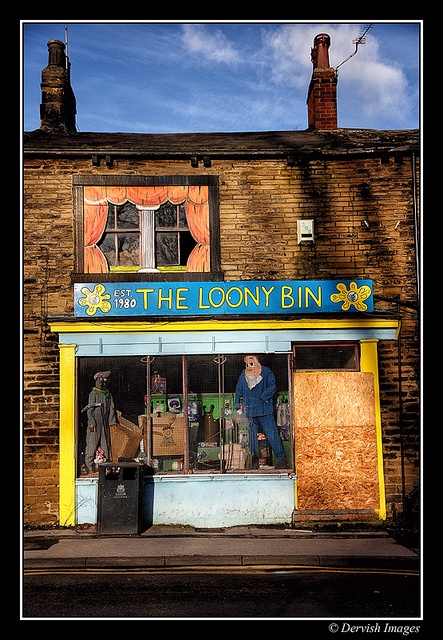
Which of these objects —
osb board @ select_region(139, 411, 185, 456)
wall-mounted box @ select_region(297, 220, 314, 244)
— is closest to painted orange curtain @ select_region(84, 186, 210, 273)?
wall-mounted box @ select_region(297, 220, 314, 244)

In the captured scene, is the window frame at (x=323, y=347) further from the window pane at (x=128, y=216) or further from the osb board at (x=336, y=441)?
the window pane at (x=128, y=216)

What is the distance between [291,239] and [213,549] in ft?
17.7

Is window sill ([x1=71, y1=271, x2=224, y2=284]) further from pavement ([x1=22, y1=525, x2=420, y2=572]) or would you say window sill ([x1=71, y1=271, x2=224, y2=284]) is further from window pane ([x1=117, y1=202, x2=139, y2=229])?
pavement ([x1=22, y1=525, x2=420, y2=572])

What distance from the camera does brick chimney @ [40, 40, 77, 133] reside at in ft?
42.6

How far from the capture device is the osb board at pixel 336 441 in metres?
10.0

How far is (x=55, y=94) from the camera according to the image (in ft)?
42.9

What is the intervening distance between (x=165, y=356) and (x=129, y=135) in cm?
538

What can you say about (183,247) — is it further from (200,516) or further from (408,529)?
(408,529)

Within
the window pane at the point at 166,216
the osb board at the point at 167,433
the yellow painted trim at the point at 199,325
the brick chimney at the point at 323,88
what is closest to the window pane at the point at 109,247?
the window pane at the point at 166,216

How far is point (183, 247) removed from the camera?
1062cm

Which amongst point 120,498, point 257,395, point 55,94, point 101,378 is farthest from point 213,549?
point 55,94

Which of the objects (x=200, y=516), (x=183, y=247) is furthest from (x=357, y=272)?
(x=200, y=516)

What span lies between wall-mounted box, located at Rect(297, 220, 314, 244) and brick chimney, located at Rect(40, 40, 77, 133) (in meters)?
5.89

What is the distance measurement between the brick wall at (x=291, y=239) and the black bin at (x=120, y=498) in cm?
145
